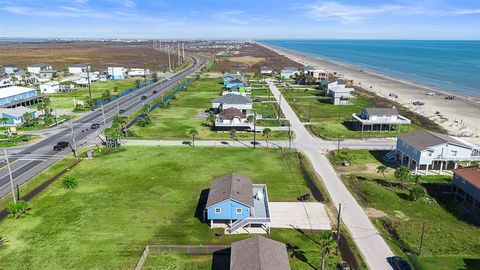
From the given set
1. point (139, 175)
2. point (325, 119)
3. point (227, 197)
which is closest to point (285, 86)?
point (325, 119)

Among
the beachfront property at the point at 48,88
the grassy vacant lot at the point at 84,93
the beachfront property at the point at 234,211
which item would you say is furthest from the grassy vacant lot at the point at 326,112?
the beachfront property at the point at 48,88

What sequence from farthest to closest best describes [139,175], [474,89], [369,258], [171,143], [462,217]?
[474,89] → [171,143] → [139,175] → [462,217] → [369,258]

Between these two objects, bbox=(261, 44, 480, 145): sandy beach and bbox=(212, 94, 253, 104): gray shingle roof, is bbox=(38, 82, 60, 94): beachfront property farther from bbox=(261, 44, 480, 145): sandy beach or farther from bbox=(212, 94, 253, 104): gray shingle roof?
bbox=(261, 44, 480, 145): sandy beach

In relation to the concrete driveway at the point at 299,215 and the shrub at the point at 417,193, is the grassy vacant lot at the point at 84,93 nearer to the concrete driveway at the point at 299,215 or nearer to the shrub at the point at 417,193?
the concrete driveway at the point at 299,215

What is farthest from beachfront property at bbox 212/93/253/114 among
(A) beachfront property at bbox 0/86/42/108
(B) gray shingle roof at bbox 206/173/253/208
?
(A) beachfront property at bbox 0/86/42/108

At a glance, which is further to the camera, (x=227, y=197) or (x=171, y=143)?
(x=171, y=143)

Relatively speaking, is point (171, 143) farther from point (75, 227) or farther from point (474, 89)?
point (474, 89)

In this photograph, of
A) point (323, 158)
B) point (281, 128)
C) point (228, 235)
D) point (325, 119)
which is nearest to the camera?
point (228, 235)
